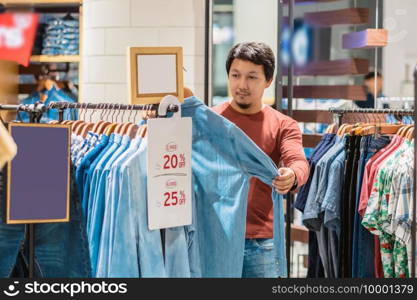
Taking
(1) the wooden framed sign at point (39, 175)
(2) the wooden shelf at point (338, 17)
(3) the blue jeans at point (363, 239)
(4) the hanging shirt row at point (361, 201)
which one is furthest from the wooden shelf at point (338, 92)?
(1) the wooden framed sign at point (39, 175)

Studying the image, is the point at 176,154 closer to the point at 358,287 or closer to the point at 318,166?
the point at 358,287

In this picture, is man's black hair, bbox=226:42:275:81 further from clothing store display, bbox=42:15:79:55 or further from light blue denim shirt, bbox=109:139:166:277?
clothing store display, bbox=42:15:79:55

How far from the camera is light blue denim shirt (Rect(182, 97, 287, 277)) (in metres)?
2.90

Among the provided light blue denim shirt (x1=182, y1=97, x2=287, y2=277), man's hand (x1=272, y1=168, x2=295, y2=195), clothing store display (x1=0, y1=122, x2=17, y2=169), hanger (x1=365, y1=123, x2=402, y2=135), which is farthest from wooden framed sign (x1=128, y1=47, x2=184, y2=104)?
hanger (x1=365, y1=123, x2=402, y2=135)

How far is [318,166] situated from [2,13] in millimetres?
3018

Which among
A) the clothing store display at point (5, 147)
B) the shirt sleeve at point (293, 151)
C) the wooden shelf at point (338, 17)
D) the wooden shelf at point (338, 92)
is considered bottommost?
the shirt sleeve at point (293, 151)

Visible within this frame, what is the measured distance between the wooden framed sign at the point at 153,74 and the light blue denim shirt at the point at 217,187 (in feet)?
0.36

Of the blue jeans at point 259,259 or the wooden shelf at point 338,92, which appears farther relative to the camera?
the wooden shelf at point 338,92

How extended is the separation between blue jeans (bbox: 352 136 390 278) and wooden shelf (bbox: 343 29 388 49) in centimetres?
154

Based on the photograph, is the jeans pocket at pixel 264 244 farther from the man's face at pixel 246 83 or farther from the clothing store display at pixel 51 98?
the clothing store display at pixel 51 98

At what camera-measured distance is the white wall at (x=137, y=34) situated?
5305mm

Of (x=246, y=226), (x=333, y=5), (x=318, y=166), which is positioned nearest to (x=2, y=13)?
(x=333, y=5)

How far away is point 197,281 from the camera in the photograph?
2.81 meters

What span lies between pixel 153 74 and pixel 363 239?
178 cm
